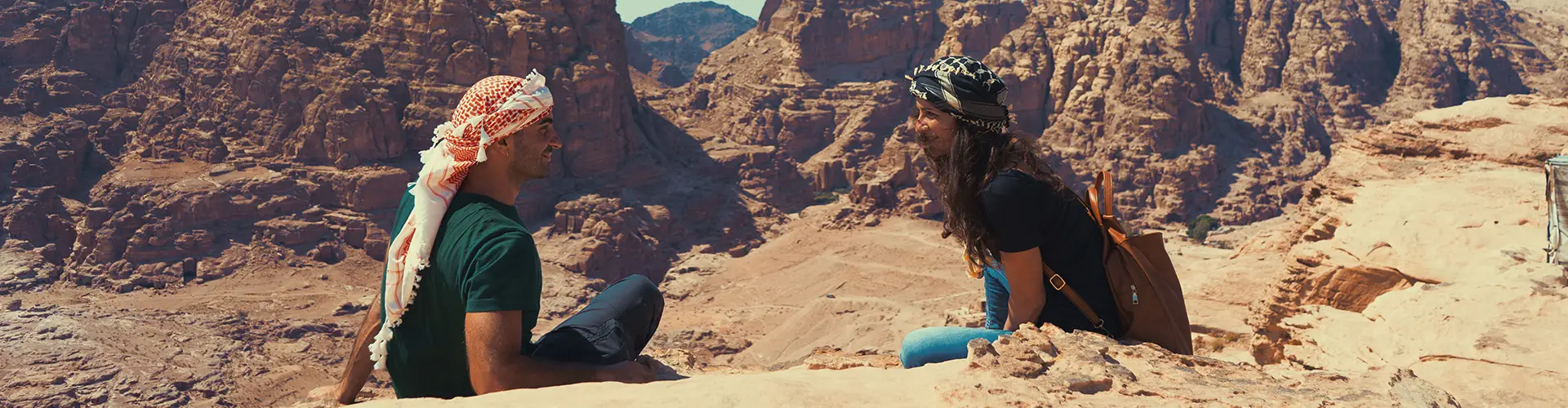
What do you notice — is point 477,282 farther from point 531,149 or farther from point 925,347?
point 925,347

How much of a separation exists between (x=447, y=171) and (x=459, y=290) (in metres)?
0.43

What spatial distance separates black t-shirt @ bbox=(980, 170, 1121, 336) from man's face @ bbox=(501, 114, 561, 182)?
4.88ft

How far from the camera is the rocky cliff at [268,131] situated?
1232 inches

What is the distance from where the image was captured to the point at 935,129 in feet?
12.0

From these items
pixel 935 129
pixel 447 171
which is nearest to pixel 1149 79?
pixel 935 129

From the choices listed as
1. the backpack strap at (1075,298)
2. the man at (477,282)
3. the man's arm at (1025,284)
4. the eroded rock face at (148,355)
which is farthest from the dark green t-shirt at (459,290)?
the eroded rock face at (148,355)

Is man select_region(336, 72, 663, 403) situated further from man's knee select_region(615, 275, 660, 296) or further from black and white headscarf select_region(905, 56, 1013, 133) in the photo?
black and white headscarf select_region(905, 56, 1013, 133)

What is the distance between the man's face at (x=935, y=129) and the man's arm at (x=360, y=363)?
6.39 ft

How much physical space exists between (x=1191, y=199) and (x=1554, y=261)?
3794 cm

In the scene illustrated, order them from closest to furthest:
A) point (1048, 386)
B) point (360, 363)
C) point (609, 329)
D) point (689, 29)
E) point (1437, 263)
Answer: point (1048, 386), point (360, 363), point (609, 329), point (1437, 263), point (689, 29)

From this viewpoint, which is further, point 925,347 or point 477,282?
point 925,347

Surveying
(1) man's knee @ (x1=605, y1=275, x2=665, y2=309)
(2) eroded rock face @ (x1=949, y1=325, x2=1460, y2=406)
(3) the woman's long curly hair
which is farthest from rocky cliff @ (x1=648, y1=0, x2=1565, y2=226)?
(2) eroded rock face @ (x1=949, y1=325, x2=1460, y2=406)

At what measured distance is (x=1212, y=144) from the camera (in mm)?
45500

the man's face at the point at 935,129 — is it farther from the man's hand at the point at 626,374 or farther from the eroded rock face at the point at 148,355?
the eroded rock face at the point at 148,355
